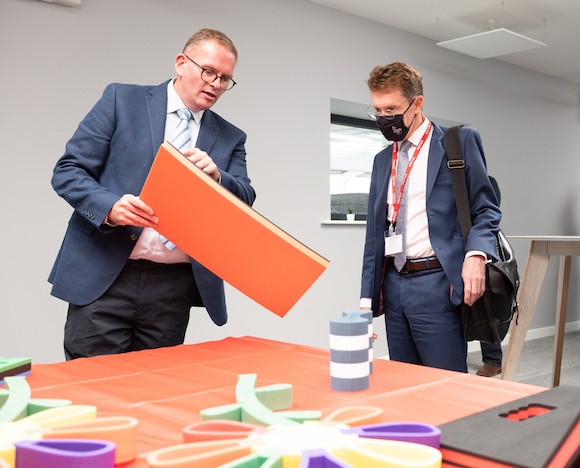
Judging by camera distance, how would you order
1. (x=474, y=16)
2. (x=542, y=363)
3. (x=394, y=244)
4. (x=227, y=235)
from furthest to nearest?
(x=542, y=363), (x=474, y=16), (x=394, y=244), (x=227, y=235)

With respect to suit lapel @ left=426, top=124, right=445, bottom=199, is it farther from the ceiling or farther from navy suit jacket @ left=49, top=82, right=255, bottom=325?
the ceiling

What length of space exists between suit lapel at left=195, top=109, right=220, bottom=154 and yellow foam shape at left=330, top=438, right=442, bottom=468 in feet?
3.91

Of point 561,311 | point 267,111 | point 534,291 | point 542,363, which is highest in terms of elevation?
point 267,111

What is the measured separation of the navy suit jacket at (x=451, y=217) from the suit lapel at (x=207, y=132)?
57cm

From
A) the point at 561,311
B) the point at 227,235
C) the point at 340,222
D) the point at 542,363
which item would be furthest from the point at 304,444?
the point at 542,363

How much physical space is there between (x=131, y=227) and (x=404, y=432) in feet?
3.41

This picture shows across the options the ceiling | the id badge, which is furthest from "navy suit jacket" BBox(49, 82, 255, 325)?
the ceiling

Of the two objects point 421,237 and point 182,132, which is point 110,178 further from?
point 421,237

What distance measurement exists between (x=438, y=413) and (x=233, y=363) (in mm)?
539

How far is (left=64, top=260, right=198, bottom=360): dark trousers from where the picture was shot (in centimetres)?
160

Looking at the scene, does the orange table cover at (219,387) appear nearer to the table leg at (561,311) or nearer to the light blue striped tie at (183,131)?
the light blue striped tie at (183,131)

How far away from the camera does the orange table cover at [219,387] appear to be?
3.08 feet

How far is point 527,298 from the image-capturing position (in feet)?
11.6

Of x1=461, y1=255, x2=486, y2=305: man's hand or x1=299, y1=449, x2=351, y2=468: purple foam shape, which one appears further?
x1=461, y1=255, x2=486, y2=305: man's hand
